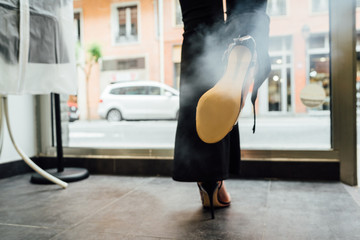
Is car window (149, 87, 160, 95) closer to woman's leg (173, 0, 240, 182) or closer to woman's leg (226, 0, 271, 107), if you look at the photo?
woman's leg (173, 0, 240, 182)

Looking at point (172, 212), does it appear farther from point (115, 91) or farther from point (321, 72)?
point (321, 72)

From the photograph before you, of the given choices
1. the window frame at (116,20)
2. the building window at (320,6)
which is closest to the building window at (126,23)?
the window frame at (116,20)

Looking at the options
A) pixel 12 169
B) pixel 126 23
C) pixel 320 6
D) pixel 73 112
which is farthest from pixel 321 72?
pixel 12 169

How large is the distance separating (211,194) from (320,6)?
1.11 m

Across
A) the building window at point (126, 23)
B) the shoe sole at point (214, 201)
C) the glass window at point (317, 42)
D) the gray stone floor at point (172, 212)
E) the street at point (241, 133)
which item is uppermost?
the building window at point (126, 23)

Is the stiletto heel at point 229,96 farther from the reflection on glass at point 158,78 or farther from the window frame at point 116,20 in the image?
the window frame at point 116,20

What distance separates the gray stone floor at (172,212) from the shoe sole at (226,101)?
0.96 ft

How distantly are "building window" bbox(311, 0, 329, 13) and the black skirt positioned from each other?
840 millimetres

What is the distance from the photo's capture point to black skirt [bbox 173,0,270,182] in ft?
2.87

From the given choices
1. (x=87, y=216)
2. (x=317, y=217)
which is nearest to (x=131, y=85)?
(x=87, y=216)

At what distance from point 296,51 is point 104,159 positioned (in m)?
1.16

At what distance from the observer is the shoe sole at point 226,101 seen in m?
0.76

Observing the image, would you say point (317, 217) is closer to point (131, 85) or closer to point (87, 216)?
point (87, 216)

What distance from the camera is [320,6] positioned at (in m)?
1.56
